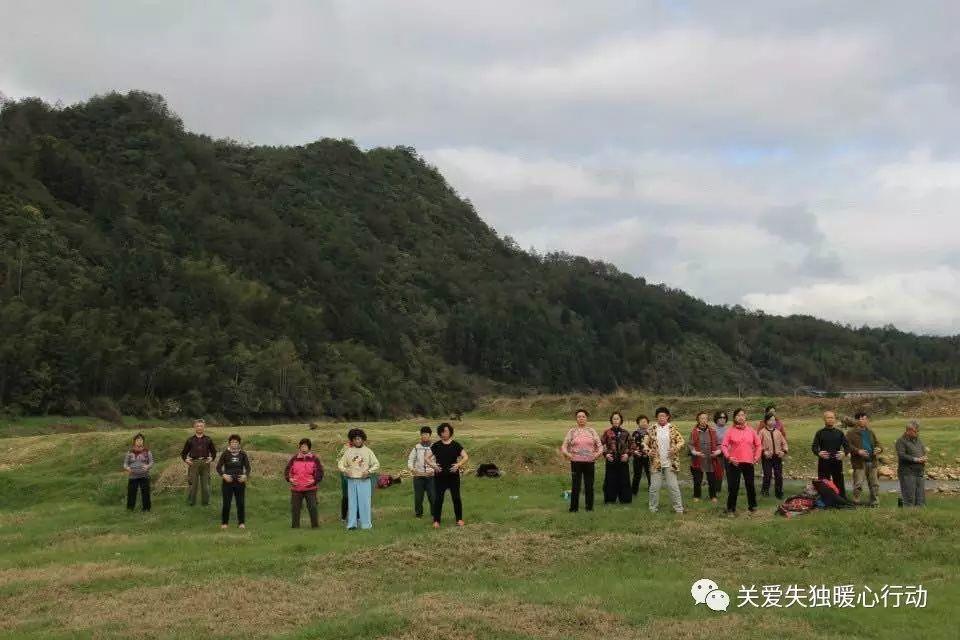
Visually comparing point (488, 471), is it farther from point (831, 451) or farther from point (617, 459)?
point (831, 451)

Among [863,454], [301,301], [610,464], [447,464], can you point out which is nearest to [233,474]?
[447,464]

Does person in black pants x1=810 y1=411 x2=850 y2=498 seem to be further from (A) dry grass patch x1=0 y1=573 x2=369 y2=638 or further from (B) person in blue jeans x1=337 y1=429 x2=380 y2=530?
(A) dry grass patch x1=0 y1=573 x2=369 y2=638

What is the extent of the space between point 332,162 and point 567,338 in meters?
69.8

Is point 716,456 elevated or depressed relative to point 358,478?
elevated

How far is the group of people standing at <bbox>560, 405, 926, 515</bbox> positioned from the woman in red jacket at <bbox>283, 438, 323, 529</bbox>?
4.85 m

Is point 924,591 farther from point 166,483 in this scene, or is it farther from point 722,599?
point 166,483

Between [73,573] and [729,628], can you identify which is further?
[73,573]

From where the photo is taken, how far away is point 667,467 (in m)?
15.4

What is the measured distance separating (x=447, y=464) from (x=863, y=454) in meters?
8.18

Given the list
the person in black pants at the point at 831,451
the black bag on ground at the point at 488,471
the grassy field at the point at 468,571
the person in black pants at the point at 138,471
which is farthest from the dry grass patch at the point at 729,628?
the black bag on ground at the point at 488,471

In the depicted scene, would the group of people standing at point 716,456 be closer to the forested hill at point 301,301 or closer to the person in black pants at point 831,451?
the person in black pants at point 831,451

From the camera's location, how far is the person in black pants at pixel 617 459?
16.9 metres

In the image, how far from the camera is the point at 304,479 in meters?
16.0

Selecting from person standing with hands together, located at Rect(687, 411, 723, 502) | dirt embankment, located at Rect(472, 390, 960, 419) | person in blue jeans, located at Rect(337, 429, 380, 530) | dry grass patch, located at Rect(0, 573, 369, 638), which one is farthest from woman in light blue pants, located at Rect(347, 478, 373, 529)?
dirt embankment, located at Rect(472, 390, 960, 419)
